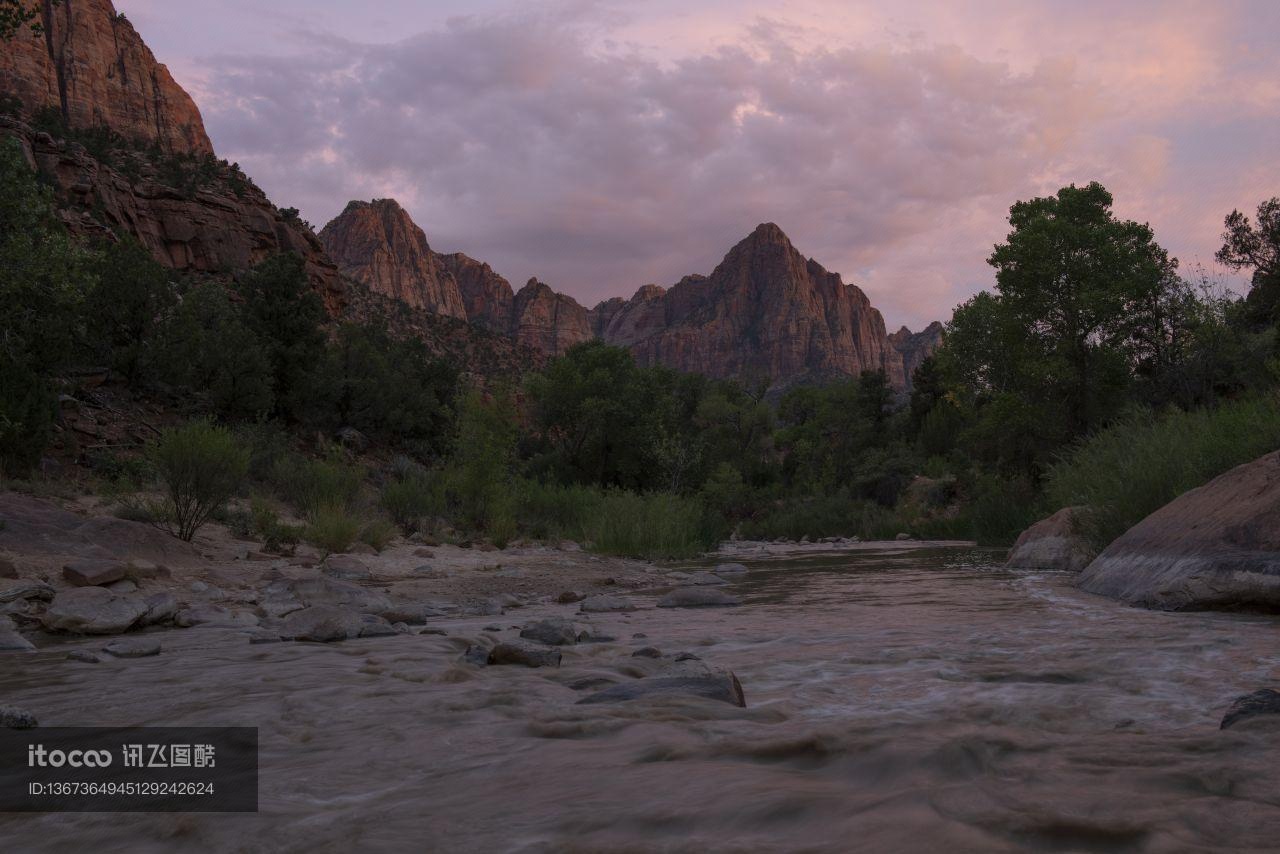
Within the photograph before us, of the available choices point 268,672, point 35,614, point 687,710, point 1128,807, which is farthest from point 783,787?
point 35,614

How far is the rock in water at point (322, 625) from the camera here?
5.63 meters

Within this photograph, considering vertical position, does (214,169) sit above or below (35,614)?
above

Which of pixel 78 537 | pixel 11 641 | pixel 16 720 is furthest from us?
pixel 78 537

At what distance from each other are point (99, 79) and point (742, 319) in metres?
131

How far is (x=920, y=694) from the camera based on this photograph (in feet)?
11.8

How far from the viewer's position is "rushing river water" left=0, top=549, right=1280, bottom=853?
181 cm

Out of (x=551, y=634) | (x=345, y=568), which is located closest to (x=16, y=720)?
(x=551, y=634)

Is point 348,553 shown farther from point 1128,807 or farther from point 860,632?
point 1128,807

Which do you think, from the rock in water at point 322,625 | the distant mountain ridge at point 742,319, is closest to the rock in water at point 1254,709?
the rock in water at point 322,625

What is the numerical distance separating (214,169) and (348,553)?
158 feet

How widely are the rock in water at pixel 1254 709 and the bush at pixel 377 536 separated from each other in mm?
12986

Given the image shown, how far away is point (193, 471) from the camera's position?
11.5 m

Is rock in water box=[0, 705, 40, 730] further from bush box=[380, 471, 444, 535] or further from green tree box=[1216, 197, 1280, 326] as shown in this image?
green tree box=[1216, 197, 1280, 326]

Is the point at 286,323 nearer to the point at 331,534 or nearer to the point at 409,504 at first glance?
the point at 409,504
